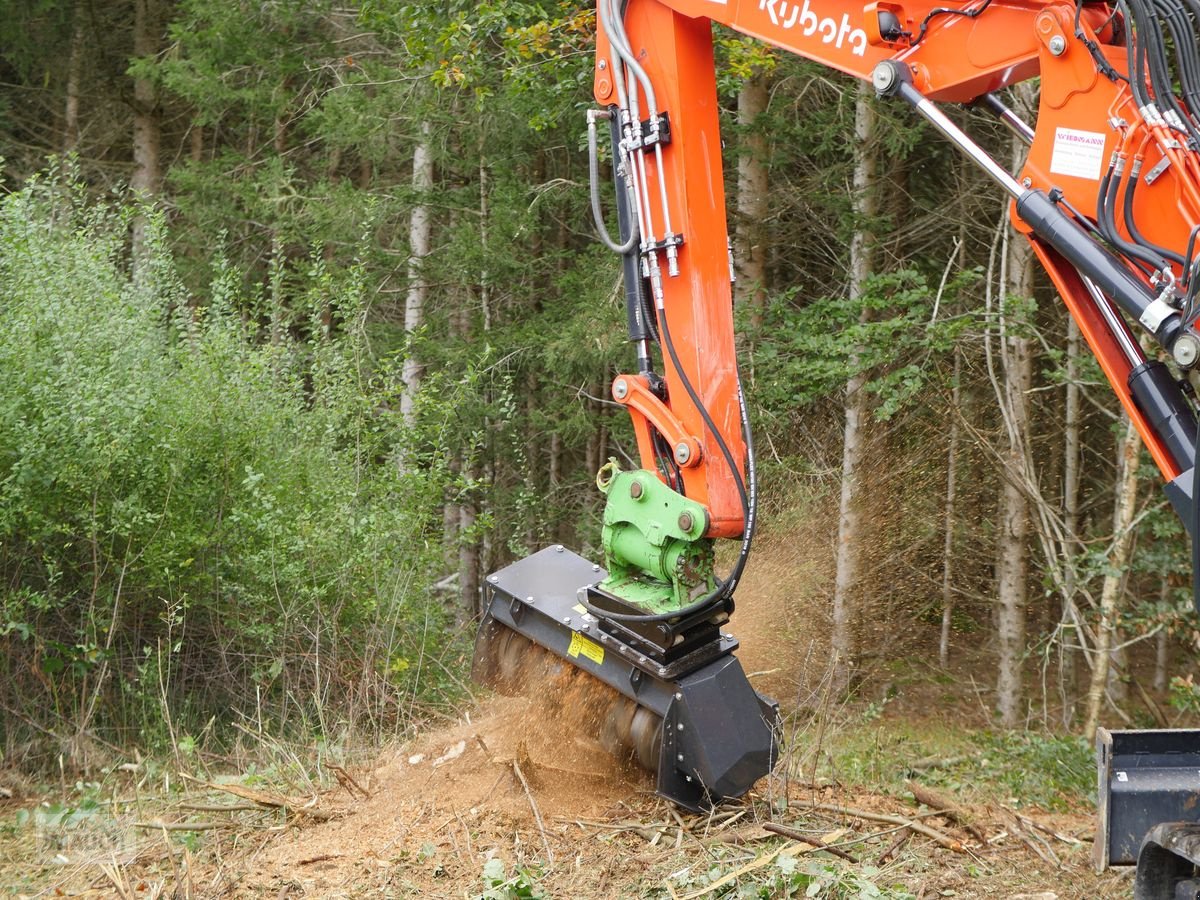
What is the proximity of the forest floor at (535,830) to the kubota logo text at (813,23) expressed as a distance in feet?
8.58

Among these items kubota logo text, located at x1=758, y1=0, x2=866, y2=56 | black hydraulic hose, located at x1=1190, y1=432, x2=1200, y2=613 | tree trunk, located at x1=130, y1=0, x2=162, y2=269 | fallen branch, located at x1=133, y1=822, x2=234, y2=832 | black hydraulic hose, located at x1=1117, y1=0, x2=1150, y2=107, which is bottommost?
fallen branch, located at x1=133, y1=822, x2=234, y2=832

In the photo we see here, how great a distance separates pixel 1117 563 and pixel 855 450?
225 centimetres

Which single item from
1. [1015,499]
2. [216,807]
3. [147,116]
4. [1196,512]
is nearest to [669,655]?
[216,807]

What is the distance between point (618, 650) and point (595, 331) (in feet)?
19.0

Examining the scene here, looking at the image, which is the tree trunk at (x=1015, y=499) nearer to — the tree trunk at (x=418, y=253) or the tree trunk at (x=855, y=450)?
the tree trunk at (x=855, y=450)

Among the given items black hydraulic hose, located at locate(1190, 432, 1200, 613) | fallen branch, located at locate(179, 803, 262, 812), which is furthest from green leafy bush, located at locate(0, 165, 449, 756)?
black hydraulic hose, located at locate(1190, 432, 1200, 613)

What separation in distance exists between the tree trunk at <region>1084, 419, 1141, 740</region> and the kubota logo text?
14.2 ft

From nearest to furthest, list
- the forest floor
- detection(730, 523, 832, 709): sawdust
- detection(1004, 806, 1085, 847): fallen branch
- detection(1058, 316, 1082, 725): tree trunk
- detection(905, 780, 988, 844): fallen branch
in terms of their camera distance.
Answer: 1. the forest floor
2. detection(905, 780, 988, 844): fallen branch
3. detection(1004, 806, 1085, 847): fallen branch
4. detection(730, 523, 832, 709): sawdust
5. detection(1058, 316, 1082, 725): tree trunk

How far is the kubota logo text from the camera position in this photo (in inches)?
152

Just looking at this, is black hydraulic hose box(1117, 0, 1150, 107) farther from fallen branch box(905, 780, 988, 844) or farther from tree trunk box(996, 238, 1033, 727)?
tree trunk box(996, 238, 1033, 727)

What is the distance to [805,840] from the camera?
4.53 metres

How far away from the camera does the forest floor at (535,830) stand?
4.38m

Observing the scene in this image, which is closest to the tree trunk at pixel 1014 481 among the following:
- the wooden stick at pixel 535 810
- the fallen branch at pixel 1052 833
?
the fallen branch at pixel 1052 833

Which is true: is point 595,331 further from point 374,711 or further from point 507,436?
point 374,711
